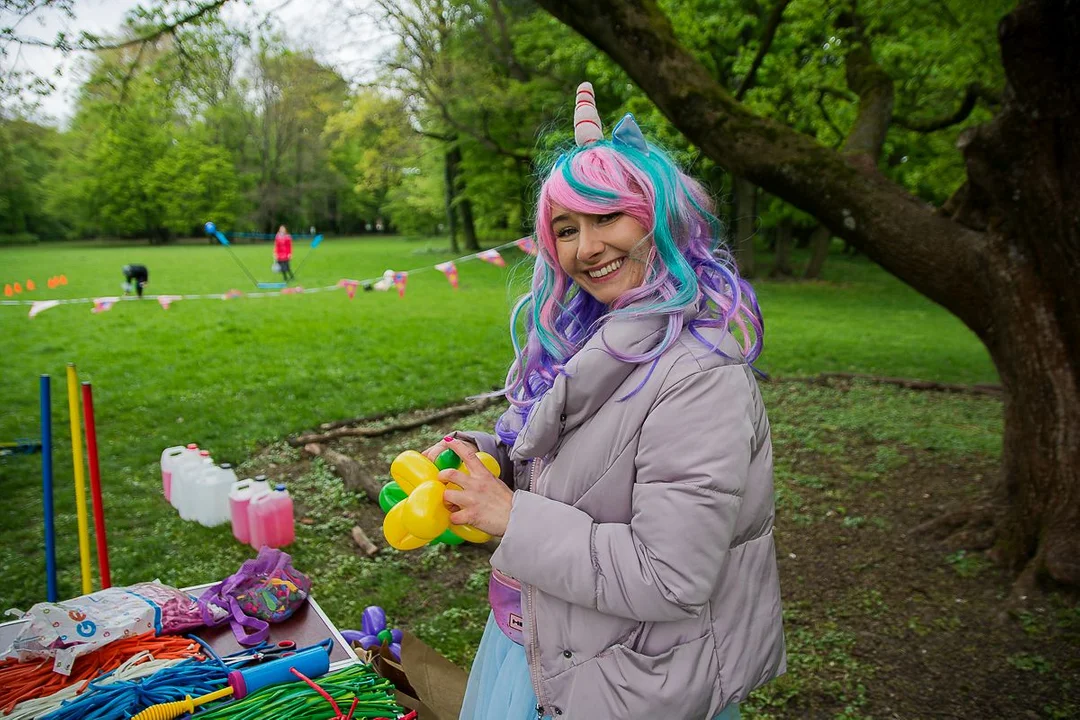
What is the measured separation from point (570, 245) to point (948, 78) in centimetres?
987

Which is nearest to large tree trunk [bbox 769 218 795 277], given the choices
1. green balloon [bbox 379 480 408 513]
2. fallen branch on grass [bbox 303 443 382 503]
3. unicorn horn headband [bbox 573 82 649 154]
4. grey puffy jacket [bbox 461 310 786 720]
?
fallen branch on grass [bbox 303 443 382 503]

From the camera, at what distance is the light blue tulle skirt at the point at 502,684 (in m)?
1.57

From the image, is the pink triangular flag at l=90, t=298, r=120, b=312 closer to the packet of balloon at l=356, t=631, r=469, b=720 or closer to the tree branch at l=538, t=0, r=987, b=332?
the tree branch at l=538, t=0, r=987, b=332

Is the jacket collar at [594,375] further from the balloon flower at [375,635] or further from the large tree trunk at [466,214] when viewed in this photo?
the large tree trunk at [466,214]

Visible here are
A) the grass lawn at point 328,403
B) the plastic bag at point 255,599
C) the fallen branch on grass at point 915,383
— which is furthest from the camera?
the fallen branch on grass at point 915,383

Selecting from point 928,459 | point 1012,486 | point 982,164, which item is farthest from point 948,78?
point 1012,486

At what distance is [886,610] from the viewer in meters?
3.68

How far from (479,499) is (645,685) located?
0.46 meters

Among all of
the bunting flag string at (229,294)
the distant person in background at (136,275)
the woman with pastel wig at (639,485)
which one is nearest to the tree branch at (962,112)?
the bunting flag string at (229,294)

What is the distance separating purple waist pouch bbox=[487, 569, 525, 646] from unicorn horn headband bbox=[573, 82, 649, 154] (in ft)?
3.20

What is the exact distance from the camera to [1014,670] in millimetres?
3146

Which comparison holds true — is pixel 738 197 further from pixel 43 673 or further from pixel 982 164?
pixel 43 673

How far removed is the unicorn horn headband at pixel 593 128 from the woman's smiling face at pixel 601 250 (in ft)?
0.56

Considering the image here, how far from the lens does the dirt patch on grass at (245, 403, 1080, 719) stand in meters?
3.03
